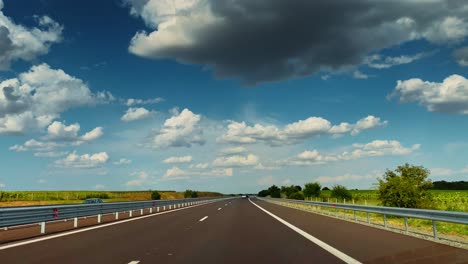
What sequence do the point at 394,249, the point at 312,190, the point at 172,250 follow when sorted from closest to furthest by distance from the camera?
the point at 394,249 < the point at 172,250 < the point at 312,190

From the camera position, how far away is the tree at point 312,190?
69375 millimetres

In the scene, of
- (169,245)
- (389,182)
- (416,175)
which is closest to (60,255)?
(169,245)

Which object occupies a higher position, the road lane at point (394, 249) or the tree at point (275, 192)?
the tree at point (275, 192)

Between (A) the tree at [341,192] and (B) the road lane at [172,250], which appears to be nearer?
(B) the road lane at [172,250]

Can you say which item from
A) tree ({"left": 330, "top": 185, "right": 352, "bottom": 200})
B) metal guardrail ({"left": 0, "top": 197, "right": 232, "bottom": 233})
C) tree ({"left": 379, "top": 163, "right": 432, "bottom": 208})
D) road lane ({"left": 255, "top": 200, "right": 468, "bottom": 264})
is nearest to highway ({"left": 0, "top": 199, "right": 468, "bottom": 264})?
road lane ({"left": 255, "top": 200, "right": 468, "bottom": 264})

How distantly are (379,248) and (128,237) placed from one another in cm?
663

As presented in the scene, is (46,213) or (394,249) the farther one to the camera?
(46,213)

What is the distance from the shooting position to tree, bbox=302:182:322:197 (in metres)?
69.4

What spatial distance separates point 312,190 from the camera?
6994 cm

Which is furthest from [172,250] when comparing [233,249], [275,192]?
[275,192]

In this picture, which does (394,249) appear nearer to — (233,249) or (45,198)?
(233,249)

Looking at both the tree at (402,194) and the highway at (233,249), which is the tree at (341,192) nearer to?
the tree at (402,194)

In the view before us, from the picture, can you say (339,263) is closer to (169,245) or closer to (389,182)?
(169,245)

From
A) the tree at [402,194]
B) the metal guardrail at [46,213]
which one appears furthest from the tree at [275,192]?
the metal guardrail at [46,213]
